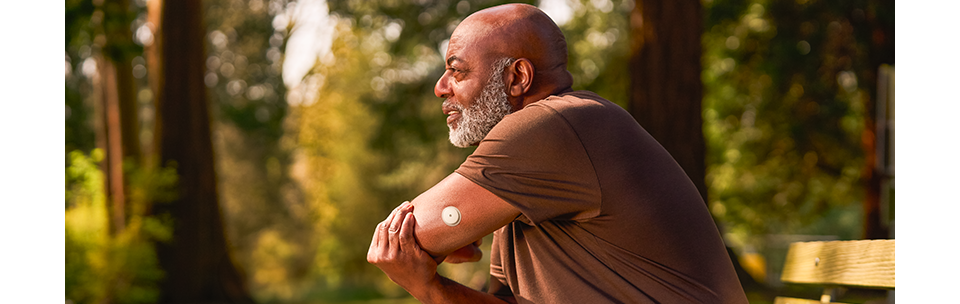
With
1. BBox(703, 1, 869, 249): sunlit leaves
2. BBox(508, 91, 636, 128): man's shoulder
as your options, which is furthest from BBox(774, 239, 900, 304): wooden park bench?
BBox(703, 1, 869, 249): sunlit leaves

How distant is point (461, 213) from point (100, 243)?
10.6 meters

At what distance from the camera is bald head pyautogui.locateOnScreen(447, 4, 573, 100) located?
2154 mm

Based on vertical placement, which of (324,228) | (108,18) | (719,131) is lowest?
(324,228)

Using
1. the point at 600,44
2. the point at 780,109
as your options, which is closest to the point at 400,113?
the point at 600,44

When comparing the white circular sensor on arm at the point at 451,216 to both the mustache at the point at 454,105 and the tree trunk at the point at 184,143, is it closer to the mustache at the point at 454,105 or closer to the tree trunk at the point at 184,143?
the mustache at the point at 454,105

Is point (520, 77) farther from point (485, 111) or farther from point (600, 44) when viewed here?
point (600, 44)

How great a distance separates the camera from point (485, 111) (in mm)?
2219

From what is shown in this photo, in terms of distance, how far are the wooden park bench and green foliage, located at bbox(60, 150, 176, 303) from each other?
32.2 feet

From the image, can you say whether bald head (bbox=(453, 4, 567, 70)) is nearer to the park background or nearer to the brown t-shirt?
the brown t-shirt

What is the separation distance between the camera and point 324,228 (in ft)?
110

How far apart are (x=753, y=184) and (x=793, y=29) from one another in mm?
4110

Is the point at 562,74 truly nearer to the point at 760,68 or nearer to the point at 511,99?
the point at 511,99

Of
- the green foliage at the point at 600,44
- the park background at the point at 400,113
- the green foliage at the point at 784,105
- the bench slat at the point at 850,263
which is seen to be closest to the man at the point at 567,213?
the bench slat at the point at 850,263

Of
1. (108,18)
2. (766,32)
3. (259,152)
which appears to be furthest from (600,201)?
(259,152)
